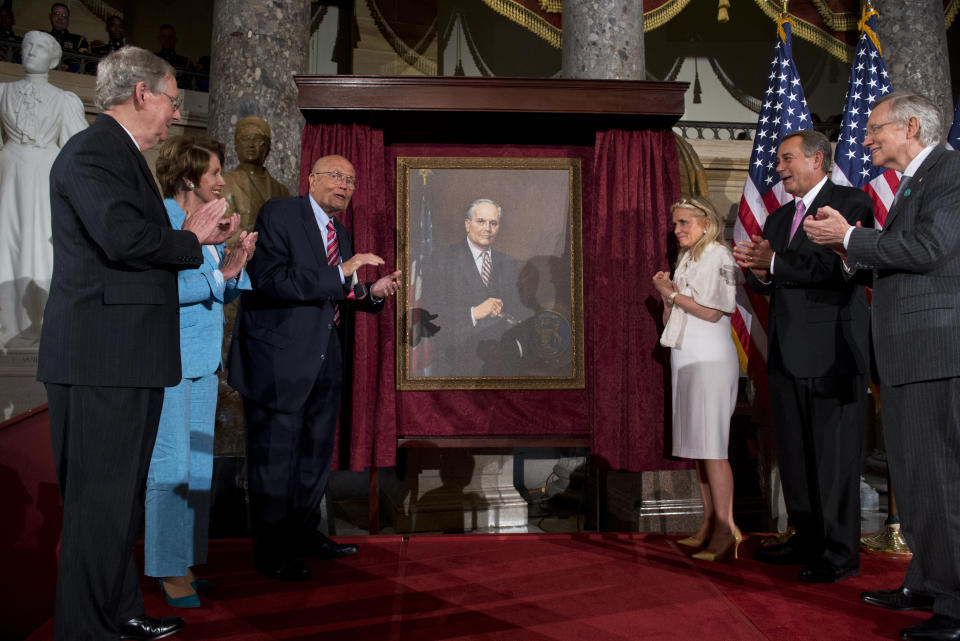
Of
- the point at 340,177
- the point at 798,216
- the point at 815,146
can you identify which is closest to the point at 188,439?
the point at 340,177

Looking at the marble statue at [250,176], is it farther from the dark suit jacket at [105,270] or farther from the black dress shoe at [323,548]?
the dark suit jacket at [105,270]

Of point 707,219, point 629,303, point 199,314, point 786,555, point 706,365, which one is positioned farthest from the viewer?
point 629,303

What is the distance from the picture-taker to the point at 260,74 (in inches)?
201

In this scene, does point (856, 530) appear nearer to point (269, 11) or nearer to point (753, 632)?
point (753, 632)

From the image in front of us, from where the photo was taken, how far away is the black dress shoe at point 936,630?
90.5 inches

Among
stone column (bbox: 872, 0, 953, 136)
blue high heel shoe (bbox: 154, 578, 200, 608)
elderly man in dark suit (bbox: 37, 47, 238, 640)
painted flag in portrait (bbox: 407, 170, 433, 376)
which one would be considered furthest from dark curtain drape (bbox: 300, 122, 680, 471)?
stone column (bbox: 872, 0, 953, 136)

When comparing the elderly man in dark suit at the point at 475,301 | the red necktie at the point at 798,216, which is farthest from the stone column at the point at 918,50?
the elderly man in dark suit at the point at 475,301

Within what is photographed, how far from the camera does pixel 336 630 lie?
7.99 feet

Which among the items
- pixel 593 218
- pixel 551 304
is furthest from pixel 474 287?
pixel 593 218

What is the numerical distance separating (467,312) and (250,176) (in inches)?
66.0

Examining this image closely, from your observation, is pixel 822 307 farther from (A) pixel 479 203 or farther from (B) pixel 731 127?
(B) pixel 731 127

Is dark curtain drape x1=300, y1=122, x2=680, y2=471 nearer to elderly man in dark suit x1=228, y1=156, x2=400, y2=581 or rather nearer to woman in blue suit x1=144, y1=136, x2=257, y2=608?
elderly man in dark suit x1=228, y1=156, x2=400, y2=581

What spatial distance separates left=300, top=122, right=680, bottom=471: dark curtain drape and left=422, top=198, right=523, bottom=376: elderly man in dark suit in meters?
0.17

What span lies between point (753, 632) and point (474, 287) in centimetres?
208
